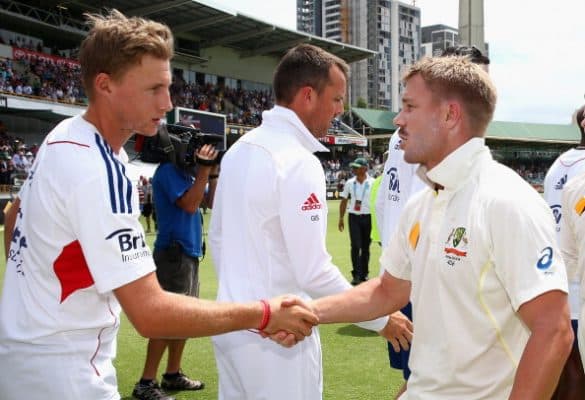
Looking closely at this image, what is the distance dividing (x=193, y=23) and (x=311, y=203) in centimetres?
4075

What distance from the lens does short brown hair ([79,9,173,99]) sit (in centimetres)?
223

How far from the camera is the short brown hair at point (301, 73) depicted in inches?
121

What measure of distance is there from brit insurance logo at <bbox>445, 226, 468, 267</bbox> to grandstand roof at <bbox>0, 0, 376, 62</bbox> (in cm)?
3505

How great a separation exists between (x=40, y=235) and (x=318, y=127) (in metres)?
1.47

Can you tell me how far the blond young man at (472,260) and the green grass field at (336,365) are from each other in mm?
2945

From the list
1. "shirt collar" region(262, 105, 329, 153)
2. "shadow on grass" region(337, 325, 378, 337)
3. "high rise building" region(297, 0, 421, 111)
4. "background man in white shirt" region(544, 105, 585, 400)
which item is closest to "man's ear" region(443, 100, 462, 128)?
"shirt collar" region(262, 105, 329, 153)

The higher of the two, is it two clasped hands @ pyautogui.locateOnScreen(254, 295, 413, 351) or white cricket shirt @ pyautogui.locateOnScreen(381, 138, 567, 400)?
white cricket shirt @ pyautogui.locateOnScreen(381, 138, 567, 400)

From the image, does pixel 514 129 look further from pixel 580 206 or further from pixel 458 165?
pixel 458 165

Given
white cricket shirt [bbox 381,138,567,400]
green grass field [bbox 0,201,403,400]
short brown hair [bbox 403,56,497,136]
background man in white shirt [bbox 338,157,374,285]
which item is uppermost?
short brown hair [bbox 403,56,497,136]

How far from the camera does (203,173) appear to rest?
5004 mm

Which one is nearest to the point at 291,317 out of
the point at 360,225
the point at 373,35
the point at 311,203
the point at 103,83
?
the point at 311,203

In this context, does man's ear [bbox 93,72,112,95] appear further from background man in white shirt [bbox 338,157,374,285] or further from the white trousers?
background man in white shirt [bbox 338,157,374,285]

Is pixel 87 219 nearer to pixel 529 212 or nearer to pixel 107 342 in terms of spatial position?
pixel 107 342

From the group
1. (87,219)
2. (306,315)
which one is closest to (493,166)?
(306,315)
